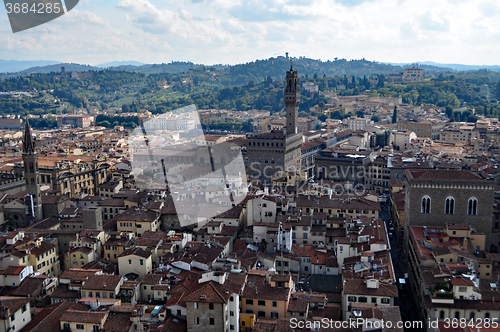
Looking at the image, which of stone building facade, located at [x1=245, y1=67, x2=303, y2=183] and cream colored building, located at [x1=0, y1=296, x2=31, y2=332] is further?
stone building facade, located at [x1=245, y1=67, x2=303, y2=183]

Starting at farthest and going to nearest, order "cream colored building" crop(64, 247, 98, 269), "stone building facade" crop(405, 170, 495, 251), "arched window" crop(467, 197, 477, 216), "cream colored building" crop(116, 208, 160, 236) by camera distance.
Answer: "cream colored building" crop(116, 208, 160, 236)
"arched window" crop(467, 197, 477, 216)
"stone building facade" crop(405, 170, 495, 251)
"cream colored building" crop(64, 247, 98, 269)

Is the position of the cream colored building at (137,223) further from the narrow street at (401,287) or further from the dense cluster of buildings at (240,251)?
the narrow street at (401,287)

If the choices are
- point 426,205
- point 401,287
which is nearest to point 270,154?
point 426,205

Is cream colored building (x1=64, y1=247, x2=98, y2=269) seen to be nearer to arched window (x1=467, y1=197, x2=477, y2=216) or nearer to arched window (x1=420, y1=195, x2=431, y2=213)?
arched window (x1=420, y1=195, x2=431, y2=213)

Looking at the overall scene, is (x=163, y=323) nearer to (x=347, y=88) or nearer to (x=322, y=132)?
(x=322, y=132)

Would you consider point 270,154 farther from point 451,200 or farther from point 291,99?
point 451,200

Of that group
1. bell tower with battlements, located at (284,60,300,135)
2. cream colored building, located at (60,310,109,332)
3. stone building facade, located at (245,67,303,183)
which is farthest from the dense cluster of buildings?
bell tower with battlements, located at (284,60,300,135)
